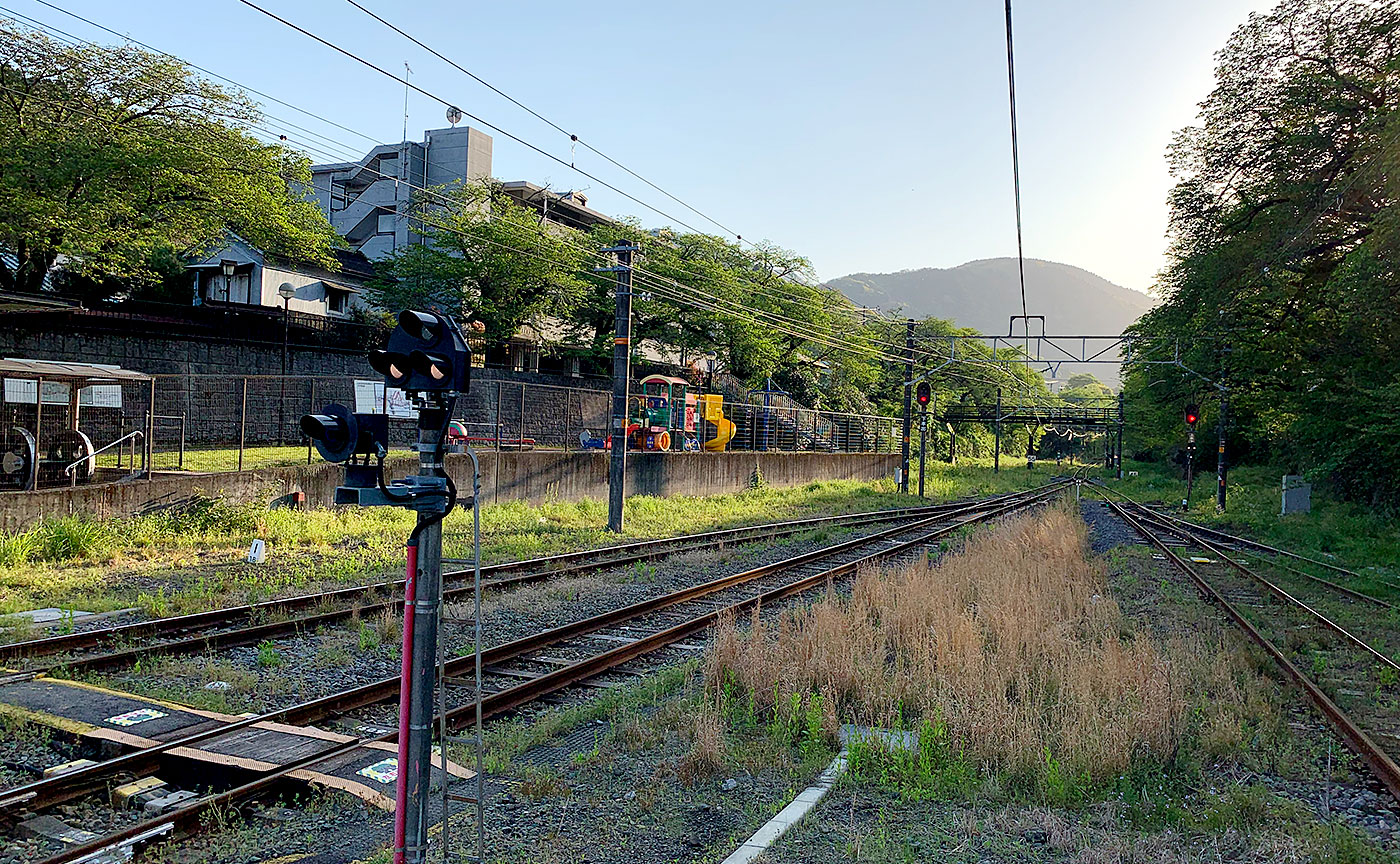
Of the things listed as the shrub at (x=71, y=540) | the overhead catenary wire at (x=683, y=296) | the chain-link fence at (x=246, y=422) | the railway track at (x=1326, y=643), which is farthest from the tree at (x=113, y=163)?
the railway track at (x=1326, y=643)

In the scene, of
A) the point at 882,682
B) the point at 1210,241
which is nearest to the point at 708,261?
the point at 1210,241

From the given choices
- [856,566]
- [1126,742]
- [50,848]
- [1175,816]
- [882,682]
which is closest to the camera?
[50,848]

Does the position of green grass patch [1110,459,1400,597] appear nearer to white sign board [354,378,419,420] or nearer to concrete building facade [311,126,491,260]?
white sign board [354,378,419,420]

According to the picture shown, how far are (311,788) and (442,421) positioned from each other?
3.38 m

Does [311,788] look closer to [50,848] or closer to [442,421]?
[50,848]

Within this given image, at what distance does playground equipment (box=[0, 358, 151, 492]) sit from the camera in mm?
14852

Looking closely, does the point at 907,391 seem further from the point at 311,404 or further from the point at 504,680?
the point at 504,680

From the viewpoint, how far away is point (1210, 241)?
2700cm

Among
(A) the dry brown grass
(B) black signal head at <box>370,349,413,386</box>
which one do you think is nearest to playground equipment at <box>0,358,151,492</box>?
(A) the dry brown grass

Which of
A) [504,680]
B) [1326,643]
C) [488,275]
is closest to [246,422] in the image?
[488,275]

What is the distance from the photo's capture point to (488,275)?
39.4 meters

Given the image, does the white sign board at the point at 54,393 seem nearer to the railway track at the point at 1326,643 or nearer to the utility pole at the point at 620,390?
the utility pole at the point at 620,390

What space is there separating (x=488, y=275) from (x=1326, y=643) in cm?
3498

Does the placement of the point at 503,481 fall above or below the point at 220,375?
below
